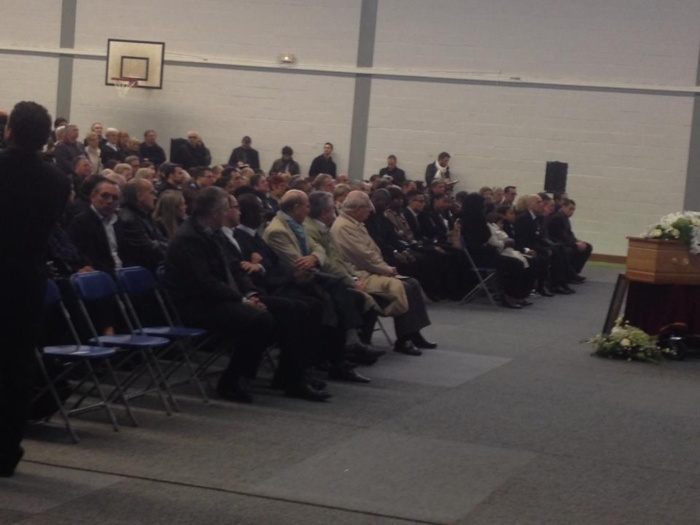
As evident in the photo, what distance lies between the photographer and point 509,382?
9383 mm

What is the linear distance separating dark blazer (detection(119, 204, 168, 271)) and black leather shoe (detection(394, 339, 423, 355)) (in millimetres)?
2478

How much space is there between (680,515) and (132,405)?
3378 mm

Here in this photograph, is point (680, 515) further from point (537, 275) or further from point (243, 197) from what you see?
point (537, 275)

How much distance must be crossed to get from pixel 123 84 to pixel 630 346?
1569 cm

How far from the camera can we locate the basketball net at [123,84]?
24.2 m

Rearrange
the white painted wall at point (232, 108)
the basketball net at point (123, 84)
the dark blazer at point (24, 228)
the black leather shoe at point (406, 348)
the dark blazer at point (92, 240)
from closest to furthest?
the dark blazer at point (24, 228)
the dark blazer at point (92, 240)
the black leather shoe at point (406, 348)
the white painted wall at point (232, 108)
the basketball net at point (123, 84)

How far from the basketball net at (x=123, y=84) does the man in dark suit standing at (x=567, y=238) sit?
9.79 metres

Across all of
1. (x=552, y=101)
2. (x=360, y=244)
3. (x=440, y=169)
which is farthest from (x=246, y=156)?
(x=360, y=244)

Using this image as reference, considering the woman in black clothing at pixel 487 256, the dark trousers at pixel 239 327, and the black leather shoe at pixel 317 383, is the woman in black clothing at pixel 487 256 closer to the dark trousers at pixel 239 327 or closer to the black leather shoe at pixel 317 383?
the black leather shoe at pixel 317 383

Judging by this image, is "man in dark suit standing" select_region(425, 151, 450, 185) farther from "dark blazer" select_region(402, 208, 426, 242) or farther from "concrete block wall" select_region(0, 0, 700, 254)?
"dark blazer" select_region(402, 208, 426, 242)

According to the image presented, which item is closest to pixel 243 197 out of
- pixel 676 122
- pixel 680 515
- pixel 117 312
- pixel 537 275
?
pixel 117 312

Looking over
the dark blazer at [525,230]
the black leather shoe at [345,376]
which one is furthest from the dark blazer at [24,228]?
the dark blazer at [525,230]

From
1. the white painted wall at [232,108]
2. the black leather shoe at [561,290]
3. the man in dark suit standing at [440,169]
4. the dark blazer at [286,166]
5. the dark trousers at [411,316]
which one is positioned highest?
the white painted wall at [232,108]

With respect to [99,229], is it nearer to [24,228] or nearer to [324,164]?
[24,228]
